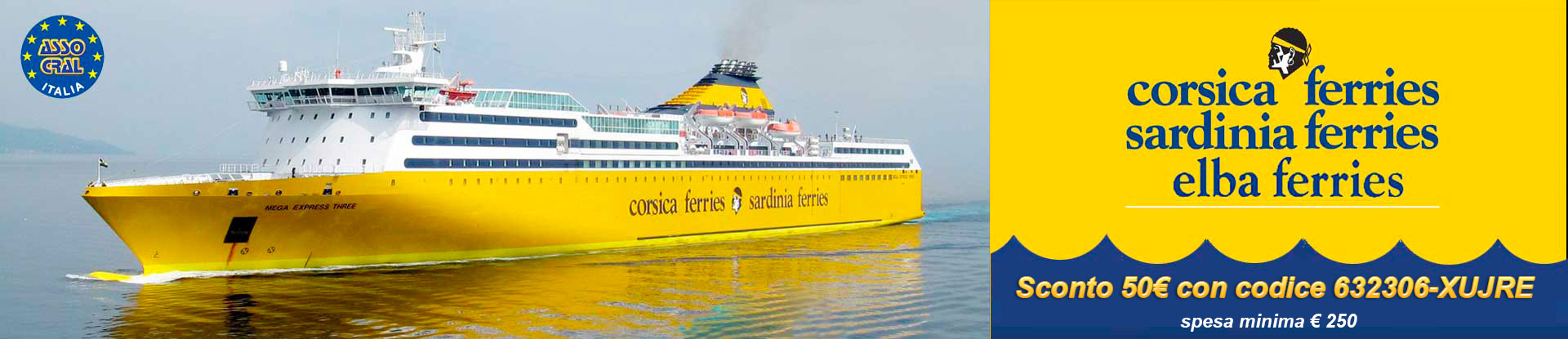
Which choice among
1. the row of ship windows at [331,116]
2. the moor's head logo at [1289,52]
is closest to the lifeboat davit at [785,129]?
the row of ship windows at [331,116]

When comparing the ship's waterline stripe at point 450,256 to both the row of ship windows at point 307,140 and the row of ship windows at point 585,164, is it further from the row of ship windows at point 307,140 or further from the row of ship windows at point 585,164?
the row of ship windows at point 307,140

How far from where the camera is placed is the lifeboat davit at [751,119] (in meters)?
46.9

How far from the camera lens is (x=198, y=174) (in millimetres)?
29562

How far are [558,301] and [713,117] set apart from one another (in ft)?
67.6

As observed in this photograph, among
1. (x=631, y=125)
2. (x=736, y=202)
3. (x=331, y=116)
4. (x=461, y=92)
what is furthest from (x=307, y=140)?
(x=736, y=202)

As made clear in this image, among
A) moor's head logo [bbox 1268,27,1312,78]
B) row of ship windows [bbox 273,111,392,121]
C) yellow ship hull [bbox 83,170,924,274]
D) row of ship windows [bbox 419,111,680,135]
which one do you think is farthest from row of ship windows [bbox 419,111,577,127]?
moor's head logo [bbox 1268,27,1312,78]

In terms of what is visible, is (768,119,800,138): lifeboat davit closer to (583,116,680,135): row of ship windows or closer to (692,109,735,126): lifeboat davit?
(692,109,735,126): lifeboat davit

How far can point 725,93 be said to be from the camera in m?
47.2

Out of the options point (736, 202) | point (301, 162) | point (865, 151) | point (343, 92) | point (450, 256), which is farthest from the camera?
point (865, 151)

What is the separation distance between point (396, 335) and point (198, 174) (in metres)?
11.6

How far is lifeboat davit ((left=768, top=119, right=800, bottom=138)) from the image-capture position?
48344mm

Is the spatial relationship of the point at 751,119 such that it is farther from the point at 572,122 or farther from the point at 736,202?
the point at 572,122

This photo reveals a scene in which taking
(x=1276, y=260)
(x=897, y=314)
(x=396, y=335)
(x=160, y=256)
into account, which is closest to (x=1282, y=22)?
(x=1276, y=260)

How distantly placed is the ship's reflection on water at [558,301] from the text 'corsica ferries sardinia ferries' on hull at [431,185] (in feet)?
3.64
